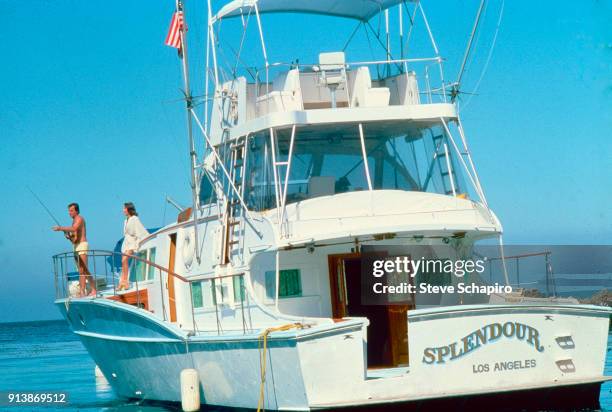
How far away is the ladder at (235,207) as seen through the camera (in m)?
14.2

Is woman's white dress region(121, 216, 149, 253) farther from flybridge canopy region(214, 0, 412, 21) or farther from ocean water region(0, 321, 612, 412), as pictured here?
flybridge canopy region(214, 0, 412, 21)

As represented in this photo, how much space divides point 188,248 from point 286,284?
8.17 feet

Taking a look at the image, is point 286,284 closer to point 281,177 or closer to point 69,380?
point 281,177

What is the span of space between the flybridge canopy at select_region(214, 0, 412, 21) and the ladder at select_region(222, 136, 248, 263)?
2.42m

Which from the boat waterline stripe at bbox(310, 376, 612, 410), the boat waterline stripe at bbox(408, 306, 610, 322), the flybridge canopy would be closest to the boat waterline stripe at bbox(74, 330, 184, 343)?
the boat waterline stripe at bbox(310, 376, 612, 410)

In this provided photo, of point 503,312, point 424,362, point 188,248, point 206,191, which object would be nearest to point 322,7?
point 206,191

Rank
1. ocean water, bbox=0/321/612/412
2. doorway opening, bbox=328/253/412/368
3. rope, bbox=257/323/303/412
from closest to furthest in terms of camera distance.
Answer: rope, bbox=257/323/303/412, doorway opening, bbox=328/253/412/368, ocean water, bbox=0/321/612/412

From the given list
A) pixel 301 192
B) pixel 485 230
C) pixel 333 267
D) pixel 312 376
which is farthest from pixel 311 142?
pixel 312 376

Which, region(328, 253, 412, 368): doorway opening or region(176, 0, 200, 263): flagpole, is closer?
region(328, 253, 412, 368): doorway opening

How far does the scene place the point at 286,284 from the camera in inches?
542

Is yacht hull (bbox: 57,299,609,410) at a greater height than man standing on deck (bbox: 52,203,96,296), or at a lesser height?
lesser

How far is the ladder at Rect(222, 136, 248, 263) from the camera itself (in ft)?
46.6

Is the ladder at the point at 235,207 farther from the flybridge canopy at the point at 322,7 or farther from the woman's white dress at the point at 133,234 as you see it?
the woman's white dress at the point at 133,234

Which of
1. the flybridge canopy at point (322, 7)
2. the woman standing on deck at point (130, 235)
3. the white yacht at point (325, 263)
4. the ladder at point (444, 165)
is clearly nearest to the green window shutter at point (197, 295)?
the white yacht at point (325, 263)
